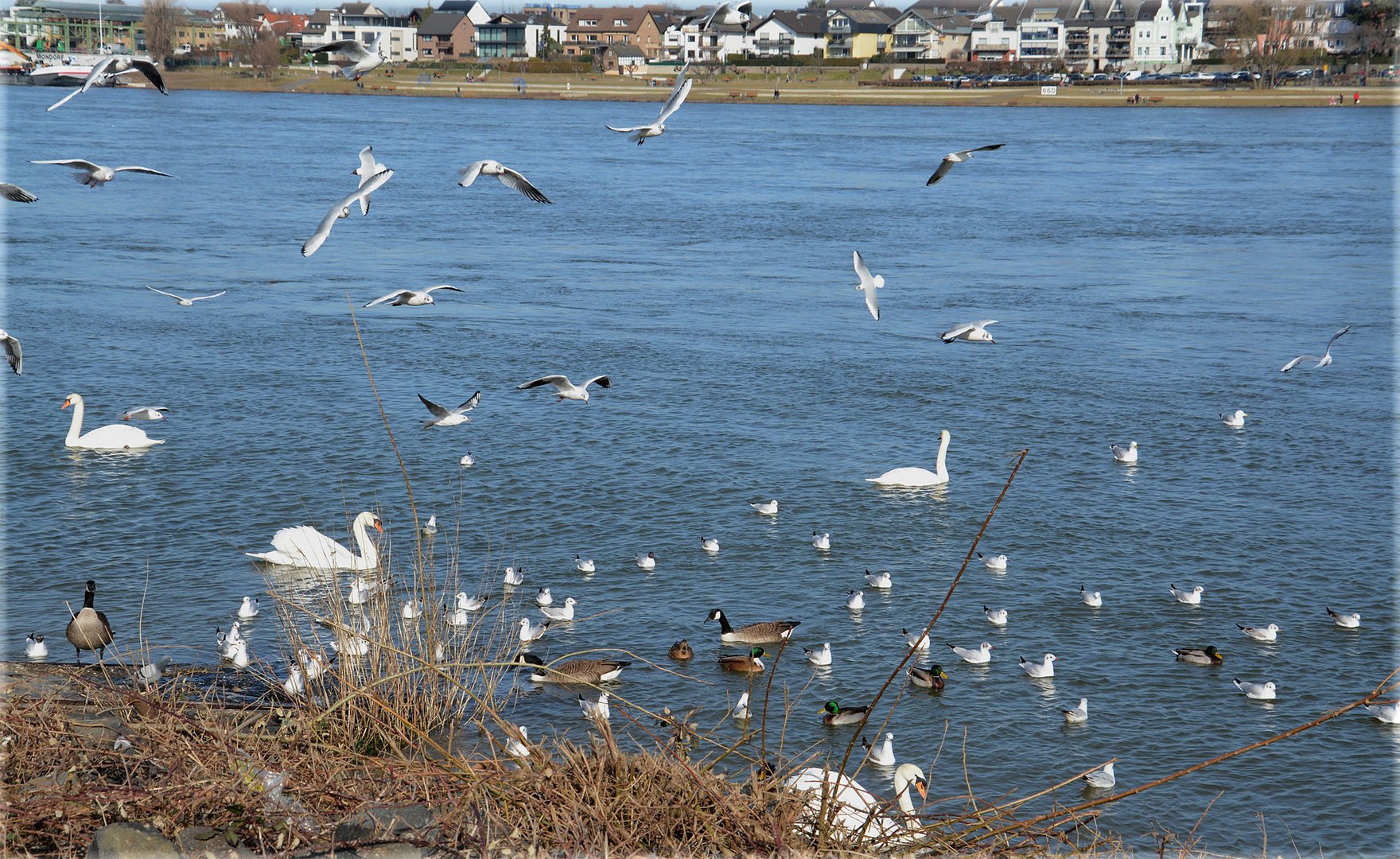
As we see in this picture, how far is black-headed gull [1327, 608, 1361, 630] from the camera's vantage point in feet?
36.2

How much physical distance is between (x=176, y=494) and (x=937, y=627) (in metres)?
8.41

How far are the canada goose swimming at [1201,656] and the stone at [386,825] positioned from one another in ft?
25.5

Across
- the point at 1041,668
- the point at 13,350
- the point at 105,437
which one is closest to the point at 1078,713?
the point at 1041,668

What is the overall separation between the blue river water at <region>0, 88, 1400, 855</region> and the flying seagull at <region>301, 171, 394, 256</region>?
267cm

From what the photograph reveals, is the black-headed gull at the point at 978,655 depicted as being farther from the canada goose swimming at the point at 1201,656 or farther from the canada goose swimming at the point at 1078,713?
the canada goose swimming at the point at 1201,656

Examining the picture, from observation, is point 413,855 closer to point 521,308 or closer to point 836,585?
point 836,585

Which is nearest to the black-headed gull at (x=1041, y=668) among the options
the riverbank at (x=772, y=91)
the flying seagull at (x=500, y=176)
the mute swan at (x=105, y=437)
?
the flying seagull at (x=500, y=176)

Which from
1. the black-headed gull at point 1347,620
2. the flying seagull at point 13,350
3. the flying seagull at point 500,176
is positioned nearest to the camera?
the flying seagull at point 500,176

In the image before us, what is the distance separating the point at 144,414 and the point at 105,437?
0.99 m

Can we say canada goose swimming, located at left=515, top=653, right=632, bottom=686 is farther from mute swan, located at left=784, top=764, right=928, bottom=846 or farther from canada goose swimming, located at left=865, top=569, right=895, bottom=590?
mute swan, located at left=784, top=764, right=928, bottom=846

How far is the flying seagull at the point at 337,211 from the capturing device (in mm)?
9258

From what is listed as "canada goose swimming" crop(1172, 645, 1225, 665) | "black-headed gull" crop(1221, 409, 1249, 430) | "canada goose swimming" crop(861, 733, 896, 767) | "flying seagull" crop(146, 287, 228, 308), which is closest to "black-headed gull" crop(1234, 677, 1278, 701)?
"canada goose swimming" crop(1172, 645, 1225, 665)

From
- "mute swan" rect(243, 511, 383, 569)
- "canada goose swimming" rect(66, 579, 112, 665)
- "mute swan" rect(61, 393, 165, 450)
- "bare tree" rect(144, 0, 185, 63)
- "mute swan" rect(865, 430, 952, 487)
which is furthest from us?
"bare tree" rect(144, 0, 185, 63)

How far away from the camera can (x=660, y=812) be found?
457cm
